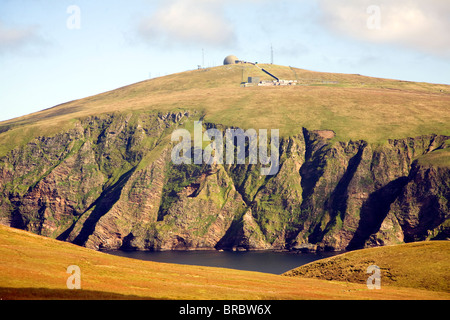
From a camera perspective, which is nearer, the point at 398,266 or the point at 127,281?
the point at 127,281

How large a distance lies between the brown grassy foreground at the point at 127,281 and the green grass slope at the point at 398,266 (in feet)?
21.0

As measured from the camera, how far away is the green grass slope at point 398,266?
105688 millimetres

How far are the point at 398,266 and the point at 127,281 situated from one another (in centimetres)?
6242

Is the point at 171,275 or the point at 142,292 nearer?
the point at 142,292

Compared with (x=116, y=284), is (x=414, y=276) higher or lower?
lower

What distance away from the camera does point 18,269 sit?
244 ft

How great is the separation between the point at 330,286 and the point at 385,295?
1533cm

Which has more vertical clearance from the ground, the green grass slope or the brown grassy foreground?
the brown grassy foreground

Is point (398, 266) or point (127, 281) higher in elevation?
point (127, 281)

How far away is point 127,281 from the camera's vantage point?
80875mm

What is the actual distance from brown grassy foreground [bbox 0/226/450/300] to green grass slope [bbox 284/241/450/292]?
6414 mm

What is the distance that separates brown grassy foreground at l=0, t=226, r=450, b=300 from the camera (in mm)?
67625
